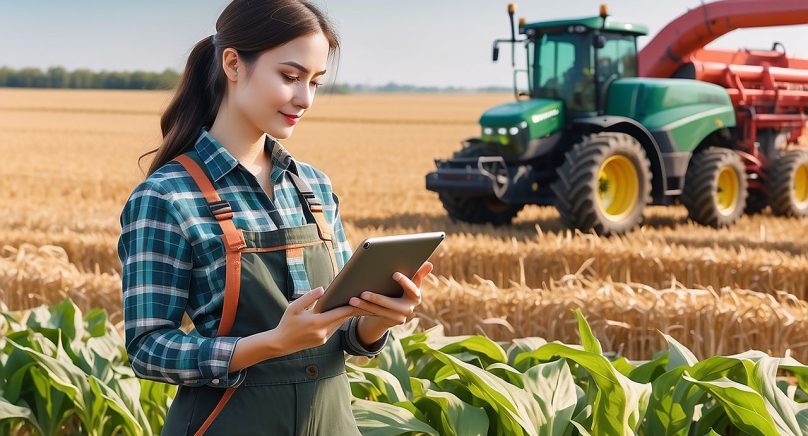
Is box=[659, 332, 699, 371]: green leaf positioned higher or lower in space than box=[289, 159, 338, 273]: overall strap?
lower

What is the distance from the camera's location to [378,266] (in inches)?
76.6

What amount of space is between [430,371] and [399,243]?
168 cm

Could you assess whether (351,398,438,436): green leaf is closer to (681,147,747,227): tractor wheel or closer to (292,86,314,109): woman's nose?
(292,86,314,109): woman's nose

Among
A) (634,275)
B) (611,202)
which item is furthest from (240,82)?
(611,202)

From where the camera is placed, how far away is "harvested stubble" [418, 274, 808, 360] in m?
5.08

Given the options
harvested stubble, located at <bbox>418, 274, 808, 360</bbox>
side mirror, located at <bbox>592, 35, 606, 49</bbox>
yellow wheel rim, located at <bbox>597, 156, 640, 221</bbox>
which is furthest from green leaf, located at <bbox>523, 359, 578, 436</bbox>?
side mirror, located at <bbox>592, 35, 606, 49</bbox>

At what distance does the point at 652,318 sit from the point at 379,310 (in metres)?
3.41

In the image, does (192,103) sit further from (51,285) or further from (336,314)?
(51,285)

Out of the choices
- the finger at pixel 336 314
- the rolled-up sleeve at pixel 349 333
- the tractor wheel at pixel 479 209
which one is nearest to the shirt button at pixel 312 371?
the rolled-up sleeve at pixel 349 333

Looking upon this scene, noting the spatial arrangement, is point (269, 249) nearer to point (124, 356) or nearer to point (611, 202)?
point (124, 356)

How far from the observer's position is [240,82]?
2141mm

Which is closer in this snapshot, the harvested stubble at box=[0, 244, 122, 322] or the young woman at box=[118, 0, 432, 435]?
the young woman at box=[118, 0, 432, 435]

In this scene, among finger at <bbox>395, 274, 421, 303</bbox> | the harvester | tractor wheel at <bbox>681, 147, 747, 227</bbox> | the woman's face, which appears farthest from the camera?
tractor wheel at <bbox>681, 147, 747, 227</bbox>

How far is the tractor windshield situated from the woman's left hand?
31.2 ft
